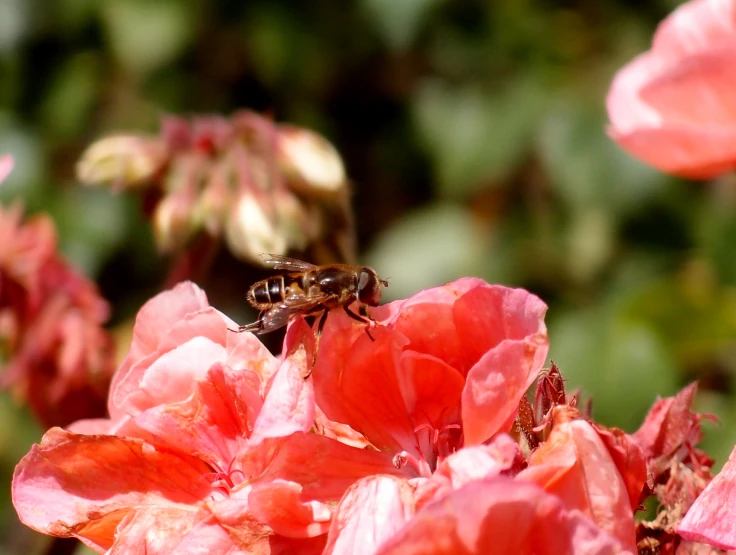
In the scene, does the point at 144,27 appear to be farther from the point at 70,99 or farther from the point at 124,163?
the point at 124,163

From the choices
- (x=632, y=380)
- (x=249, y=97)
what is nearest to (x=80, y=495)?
(x=632, y=380)

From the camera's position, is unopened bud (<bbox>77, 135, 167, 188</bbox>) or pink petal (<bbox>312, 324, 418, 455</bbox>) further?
unopened bud (<bbox>77, 135, 167, 188</bbox>)

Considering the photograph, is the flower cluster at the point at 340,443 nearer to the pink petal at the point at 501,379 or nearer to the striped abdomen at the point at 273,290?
the pink petal at the point at 501,379

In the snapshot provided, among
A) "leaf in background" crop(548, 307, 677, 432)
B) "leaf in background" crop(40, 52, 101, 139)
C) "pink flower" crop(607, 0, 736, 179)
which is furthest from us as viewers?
"leaf in background" crop(40, 52, 101, 139)

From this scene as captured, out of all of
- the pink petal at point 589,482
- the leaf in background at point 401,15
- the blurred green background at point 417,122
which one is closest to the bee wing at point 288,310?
the pink petal at point 589,482

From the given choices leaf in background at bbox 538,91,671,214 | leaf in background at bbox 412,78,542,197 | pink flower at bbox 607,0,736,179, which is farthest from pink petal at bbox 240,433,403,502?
leaf in background at bbox 412,78,542,197

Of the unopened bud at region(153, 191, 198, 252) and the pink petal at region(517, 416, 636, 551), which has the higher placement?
the pink petal at region(517, 416, 636, 551)

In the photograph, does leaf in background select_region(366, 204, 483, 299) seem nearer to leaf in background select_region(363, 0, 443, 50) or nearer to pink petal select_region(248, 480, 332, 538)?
leaf in background select_region(363, 0, 443, 50)

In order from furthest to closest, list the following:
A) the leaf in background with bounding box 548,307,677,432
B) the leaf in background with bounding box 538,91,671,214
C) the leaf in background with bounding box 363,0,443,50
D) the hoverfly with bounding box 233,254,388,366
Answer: the leaf in background with bounding box 363,0,443,50 < the leaf in background with bounding box 538,91,671,214 < the leaf in background with bounding box 548,307,677,432 < the hoverfly with bounding box 233,254,388,366
